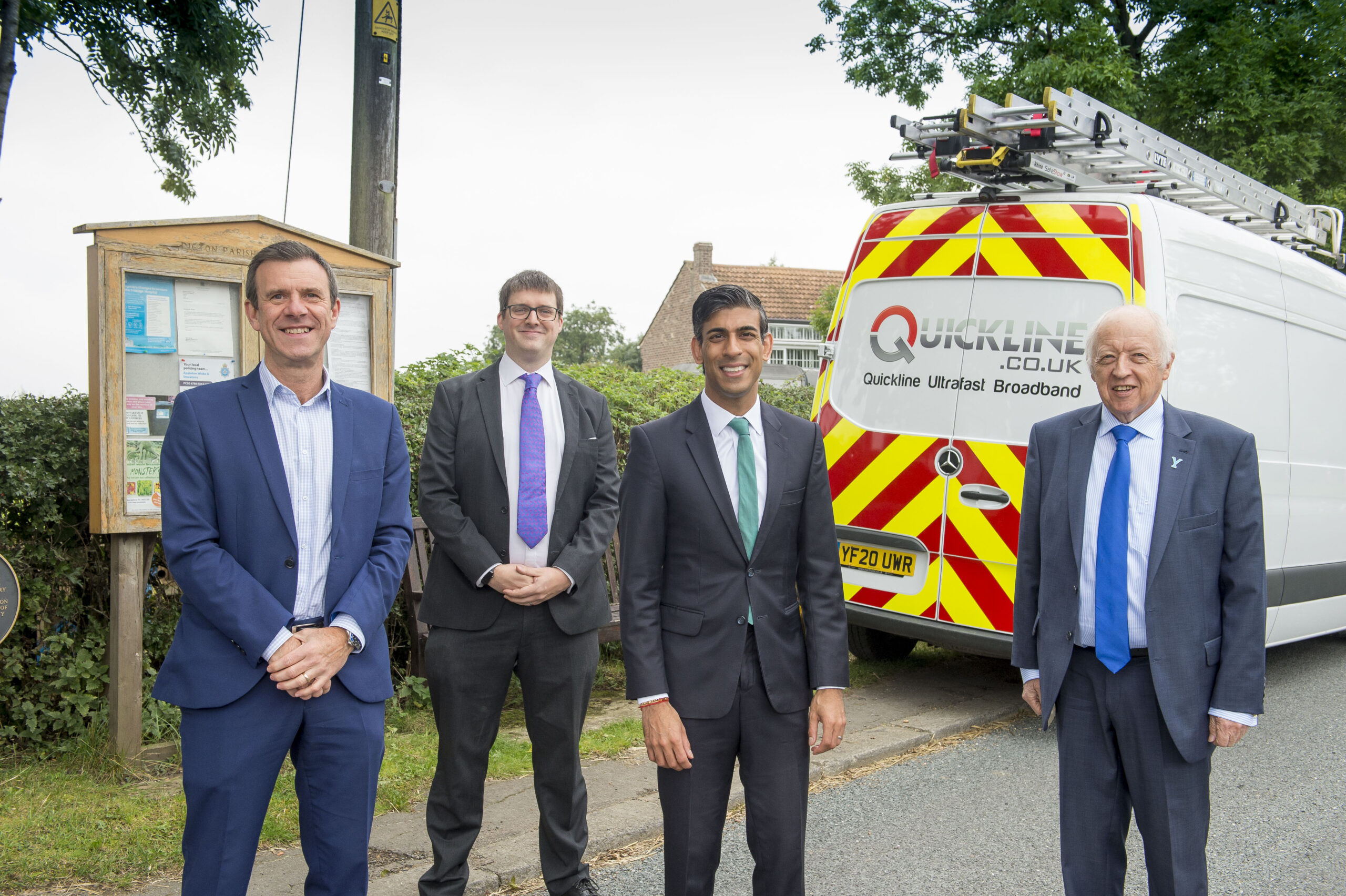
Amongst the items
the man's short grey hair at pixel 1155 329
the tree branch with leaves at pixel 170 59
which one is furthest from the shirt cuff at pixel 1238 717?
the tree branch with leaves at pixel 170 59

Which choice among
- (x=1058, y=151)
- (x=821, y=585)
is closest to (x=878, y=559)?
(x=1058, y=151)

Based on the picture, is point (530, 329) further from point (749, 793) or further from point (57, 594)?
point (57, 594)

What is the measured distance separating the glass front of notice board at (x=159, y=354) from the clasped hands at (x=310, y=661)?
2015 mm

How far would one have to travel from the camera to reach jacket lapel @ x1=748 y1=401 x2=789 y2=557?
8.82 ft

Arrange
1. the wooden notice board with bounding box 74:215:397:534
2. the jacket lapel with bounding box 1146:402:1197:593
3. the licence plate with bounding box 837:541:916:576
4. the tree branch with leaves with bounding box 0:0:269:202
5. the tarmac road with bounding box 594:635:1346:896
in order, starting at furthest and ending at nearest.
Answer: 1. the tree branch with leaves with bounding box 0:0:269:202
2. the licence plate with bounding box 837:541:916:576
3. the wooden notice board with bounding box 74:215:397:534
4. the tarmac road with bounding box 594:635:1346:896
5. the jacket lapel with bounding box 1146:402:1197:593

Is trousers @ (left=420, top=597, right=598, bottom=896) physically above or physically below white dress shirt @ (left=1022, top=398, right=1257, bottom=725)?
below

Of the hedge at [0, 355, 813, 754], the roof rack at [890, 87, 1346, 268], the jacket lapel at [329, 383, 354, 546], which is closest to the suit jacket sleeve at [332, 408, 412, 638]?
the jacket lapel at [329, 383, 354, 546]

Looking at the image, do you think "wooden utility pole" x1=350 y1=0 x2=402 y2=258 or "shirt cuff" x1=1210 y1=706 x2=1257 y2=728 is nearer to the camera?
"shirt cuff" x1=1210 y1=706 x2=1257 y2=728

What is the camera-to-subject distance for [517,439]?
354 cm

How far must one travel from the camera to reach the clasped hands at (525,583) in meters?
3.32

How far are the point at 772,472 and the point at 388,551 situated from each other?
1.06 m

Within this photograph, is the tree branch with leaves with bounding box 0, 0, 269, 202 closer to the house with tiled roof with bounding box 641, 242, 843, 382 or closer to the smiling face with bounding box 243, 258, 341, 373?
the smiling face with bounding box 243, 258, 341, 373

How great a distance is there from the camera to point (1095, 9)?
1434cm

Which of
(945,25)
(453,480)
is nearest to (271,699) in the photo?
(453,480)
